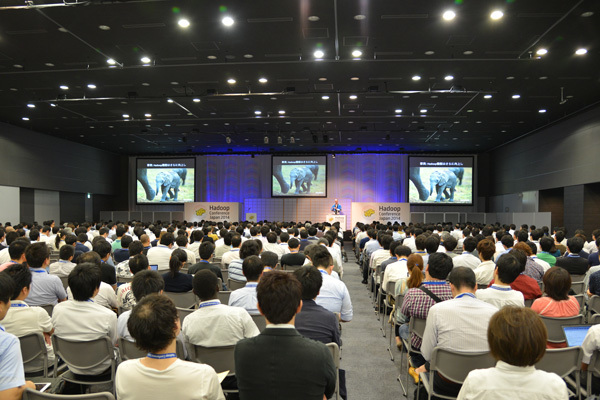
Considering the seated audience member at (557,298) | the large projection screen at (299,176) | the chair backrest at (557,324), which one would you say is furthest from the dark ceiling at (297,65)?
the chair backrest at (557,324)

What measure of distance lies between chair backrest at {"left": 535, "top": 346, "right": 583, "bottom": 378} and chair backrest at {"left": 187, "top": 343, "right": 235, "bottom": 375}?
2.12 m

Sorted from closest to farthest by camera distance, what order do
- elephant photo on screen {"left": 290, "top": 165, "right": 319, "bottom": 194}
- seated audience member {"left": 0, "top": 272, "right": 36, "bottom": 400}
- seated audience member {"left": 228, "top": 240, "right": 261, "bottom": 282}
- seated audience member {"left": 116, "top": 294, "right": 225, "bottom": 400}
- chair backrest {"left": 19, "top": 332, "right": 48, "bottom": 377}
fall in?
seated audience member {"left": 116, "top": 294, "right": 225, "bottom": 400} → seated audience member {"left": 0, "top": 272, "right": 36, "bottom": 400} → chair backrest {"left": 19, "top": 332, "right": 48, "bottom": 377} → seated audience member {"left": 228, "top": 240, "right": 261, "bottom": 282} → elephant photo on screen {"left": 290, "top": 165, "right": 319, "bottom": 194}

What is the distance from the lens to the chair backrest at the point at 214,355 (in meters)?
2.99

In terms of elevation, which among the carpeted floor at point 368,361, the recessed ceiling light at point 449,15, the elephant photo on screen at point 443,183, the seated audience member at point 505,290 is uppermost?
the recessed ceiling light at point 449,15

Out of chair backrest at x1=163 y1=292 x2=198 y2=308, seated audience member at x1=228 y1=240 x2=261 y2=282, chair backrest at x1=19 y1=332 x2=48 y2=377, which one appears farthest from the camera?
seated audience member at x1=228 y1=240 x2=261 y2=282

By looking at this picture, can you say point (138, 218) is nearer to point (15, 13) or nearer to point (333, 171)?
point (333, 171)

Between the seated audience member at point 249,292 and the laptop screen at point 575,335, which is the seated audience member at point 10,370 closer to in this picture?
the seated audience member at point 249,292

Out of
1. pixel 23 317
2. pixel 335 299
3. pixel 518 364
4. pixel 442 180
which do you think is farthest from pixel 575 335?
pixel 442 180

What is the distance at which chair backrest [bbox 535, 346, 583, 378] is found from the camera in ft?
9.32

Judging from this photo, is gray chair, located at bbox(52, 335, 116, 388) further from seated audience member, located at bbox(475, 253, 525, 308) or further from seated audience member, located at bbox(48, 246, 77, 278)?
seated audience member, located at bbox(475, 253, 525, 308)


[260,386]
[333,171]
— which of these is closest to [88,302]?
[260,386]

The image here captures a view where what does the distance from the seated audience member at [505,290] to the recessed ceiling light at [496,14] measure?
5.76m

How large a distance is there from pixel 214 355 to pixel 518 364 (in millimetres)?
1993

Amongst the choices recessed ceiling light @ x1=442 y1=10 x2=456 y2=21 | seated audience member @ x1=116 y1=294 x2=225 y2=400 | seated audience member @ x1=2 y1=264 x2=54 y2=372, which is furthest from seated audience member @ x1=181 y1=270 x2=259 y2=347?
recessed ceiling light @ x1=442 y1=10 x2=456 y2=21
